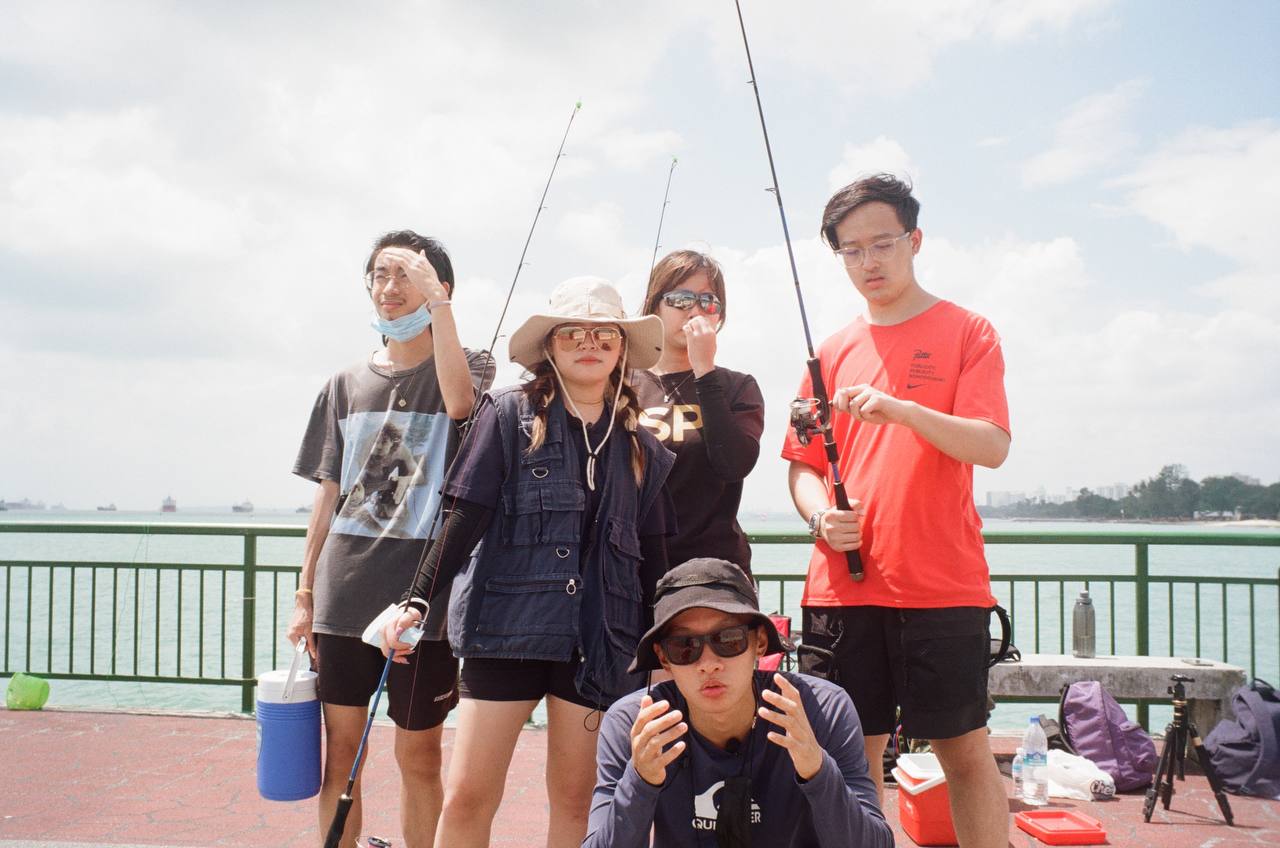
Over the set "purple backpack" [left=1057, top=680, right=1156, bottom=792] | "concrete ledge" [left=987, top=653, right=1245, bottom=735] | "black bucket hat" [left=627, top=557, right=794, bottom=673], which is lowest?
"purple backpack" [left=1057, top=680, right=1156, bottom=792]

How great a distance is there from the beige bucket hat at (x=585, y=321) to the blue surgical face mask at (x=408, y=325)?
476mm

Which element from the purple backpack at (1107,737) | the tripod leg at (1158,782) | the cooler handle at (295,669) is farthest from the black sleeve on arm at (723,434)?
the purple backpack at (1107,737)

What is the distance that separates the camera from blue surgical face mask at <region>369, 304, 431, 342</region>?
294cm

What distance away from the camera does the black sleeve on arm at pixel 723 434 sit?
275 centimetres

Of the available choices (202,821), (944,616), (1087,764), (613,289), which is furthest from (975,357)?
(202,821)

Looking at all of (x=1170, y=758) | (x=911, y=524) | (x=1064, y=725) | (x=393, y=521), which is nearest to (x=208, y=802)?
(x=393, y=521)

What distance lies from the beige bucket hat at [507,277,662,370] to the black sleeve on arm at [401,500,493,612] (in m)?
0.54

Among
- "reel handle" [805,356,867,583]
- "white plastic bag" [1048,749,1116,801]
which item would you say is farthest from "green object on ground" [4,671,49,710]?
"white plastic bag" [1048,749,1116,801]

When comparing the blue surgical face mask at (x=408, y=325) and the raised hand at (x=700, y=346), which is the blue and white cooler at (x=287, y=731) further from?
the raised hand at (x=700, y=346)

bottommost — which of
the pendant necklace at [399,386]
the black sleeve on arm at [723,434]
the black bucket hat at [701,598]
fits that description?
the black bucket hat at [701,598]

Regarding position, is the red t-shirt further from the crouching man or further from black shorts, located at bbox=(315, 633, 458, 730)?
black shorts, located at bbox=(315, 633, 458, 730)

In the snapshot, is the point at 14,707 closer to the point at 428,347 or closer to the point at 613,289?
the point at 428,347

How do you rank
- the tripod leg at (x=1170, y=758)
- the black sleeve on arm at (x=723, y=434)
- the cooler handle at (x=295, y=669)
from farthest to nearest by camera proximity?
the tripod leg at (x=1170, y=758)
the cooler handle at (x=295, y=669)
the black sleeve on arm at (x=723, y=434)

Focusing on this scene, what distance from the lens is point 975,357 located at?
262cm
